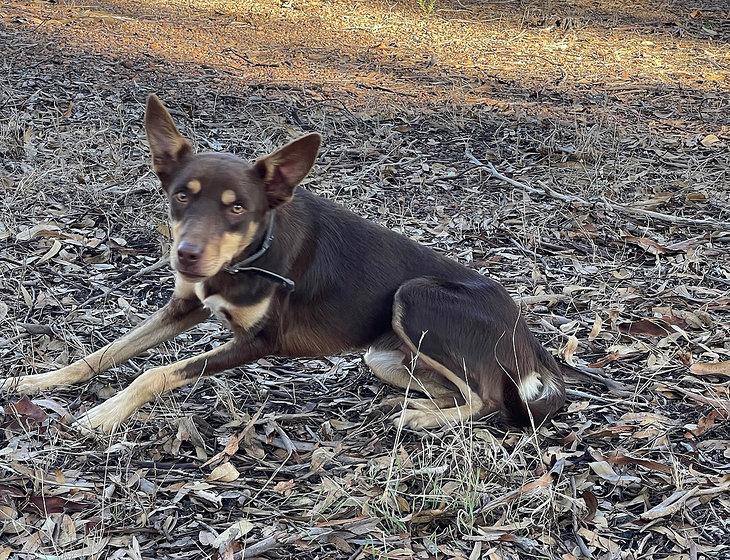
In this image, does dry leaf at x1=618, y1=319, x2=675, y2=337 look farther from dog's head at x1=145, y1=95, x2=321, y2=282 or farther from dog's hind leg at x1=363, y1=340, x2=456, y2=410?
dog's head at x1=145, y1=95, x2=321, y2=282

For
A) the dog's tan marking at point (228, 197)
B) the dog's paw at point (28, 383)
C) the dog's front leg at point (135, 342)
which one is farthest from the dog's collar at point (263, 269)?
the dog's paw at point (28, 383)

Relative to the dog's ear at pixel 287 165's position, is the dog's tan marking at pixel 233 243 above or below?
below

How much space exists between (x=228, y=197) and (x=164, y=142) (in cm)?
42

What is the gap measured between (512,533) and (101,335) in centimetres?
235

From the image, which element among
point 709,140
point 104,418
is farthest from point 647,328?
point 709,140

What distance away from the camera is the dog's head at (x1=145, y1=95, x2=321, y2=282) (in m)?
3.70

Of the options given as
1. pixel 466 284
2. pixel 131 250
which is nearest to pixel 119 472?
pixel 466 284

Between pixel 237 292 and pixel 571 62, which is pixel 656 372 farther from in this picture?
pixel 571 62

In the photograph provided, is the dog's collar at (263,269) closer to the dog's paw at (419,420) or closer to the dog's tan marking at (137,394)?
the dog's tan marking at (137,394)

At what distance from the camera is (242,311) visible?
4023 mm

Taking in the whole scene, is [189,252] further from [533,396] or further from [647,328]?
[647,328]

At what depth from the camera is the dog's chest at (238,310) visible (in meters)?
4.02

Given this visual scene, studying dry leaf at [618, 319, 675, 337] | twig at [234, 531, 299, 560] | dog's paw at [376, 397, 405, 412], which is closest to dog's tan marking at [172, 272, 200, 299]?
dog's paw at [376, 397, 405, 412]

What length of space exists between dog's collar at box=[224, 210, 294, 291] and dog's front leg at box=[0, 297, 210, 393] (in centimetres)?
42
